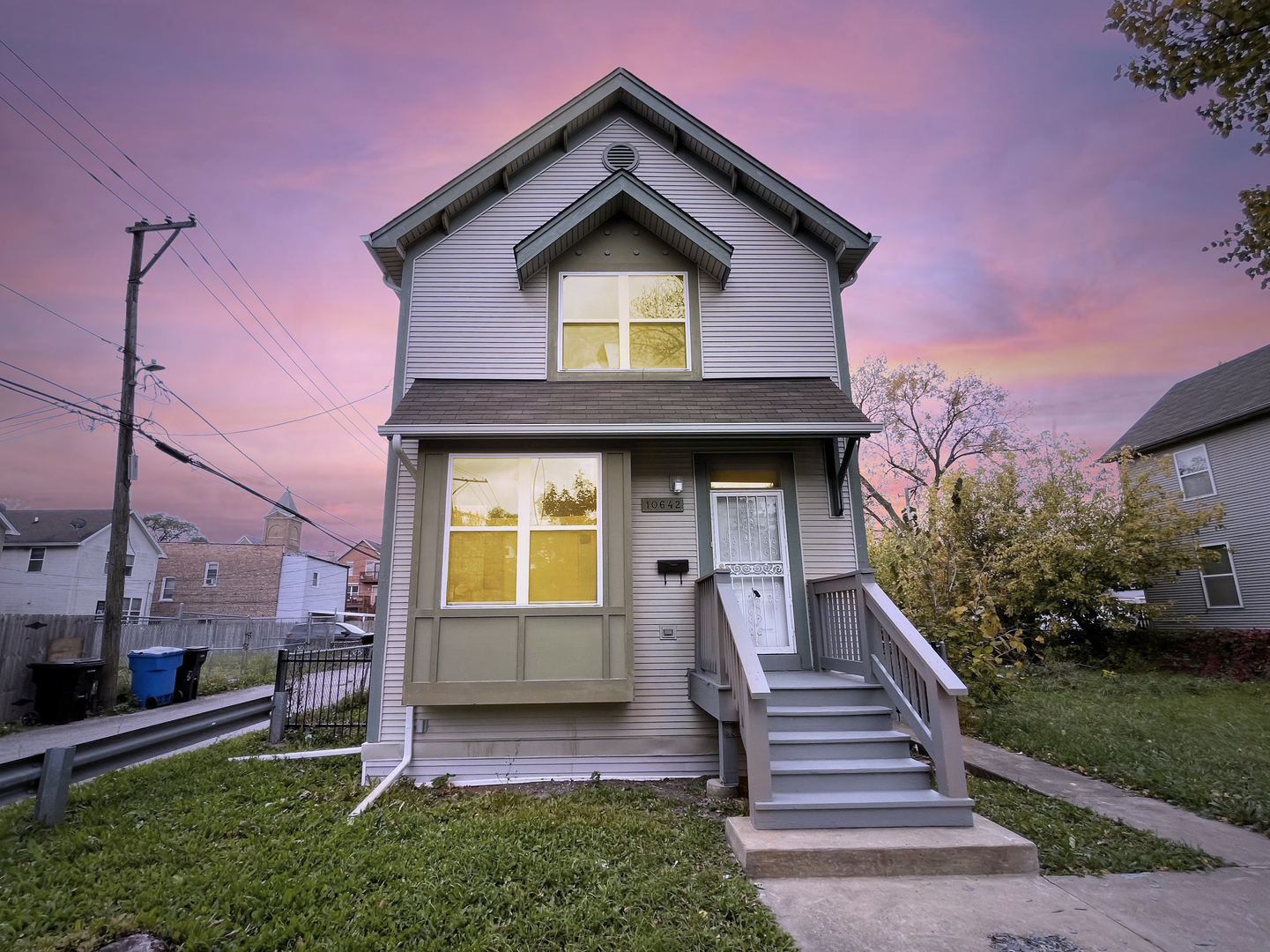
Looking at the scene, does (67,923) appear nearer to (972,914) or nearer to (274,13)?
(972,914)

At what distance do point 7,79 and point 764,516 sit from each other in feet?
39.7

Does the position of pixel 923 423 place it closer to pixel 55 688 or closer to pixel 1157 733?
pixel 1157 733

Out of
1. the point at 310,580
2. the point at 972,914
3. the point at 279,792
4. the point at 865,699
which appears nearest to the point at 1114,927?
the point at 972,914

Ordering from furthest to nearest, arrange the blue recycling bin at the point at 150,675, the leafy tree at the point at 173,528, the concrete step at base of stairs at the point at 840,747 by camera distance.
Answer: the leafy tree at the point at 173,528
the blue recycling bin at the point at 150,675
the concrete step at base of stairs at the point at 840,747

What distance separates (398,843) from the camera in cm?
439

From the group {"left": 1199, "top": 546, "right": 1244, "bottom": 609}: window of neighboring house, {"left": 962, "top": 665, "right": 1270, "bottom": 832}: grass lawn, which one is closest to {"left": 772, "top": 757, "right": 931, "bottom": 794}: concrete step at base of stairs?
{"left": 962, "top": 665, "right": 1270, "bottom": 832}: grass lawn

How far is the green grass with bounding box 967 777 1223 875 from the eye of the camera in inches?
160

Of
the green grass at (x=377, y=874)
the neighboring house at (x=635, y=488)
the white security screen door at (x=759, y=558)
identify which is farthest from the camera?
the white security screen door at (x=759, y=558)

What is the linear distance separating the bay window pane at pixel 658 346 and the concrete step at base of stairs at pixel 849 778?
462 centimetres

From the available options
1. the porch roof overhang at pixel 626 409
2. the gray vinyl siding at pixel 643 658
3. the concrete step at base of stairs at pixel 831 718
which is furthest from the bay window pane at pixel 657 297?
the concrete step at base of stairs at pixel 831 718

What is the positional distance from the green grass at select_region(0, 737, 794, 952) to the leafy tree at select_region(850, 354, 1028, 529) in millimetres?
21742

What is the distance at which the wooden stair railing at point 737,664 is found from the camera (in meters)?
4.38

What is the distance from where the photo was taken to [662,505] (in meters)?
6.83

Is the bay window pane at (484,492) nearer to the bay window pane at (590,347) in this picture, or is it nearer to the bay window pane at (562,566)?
the bay window pane at (562,566)
